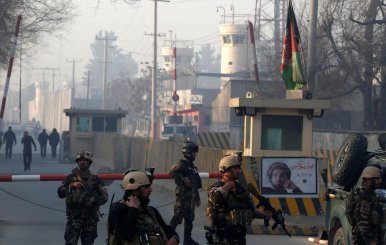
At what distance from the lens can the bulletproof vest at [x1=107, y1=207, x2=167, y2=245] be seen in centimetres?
763

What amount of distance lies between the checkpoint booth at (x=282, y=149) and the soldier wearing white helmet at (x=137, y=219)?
11308mm

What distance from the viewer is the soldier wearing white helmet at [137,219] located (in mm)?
7586

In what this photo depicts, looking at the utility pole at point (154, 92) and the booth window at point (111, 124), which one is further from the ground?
the utility pole at point (154, 92)

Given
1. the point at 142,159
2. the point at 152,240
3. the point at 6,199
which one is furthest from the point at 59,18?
the point at 152,240

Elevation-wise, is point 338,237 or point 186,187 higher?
point 186,187

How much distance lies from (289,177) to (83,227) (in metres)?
7.14

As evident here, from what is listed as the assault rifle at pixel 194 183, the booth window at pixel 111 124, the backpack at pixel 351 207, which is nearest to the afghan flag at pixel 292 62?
the assault rifle at pixel 194 183

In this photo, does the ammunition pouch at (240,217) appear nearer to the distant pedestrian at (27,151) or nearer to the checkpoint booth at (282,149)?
the checkpoint booth at (282,149)

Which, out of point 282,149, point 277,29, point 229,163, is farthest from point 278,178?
point 277,29

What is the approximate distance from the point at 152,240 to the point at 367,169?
167 inches

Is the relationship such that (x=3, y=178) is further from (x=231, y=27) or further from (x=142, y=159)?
(x=231, y=27)

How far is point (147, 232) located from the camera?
7.62 meters

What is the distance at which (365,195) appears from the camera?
36.7ft

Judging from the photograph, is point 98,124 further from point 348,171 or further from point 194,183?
point 348,171
